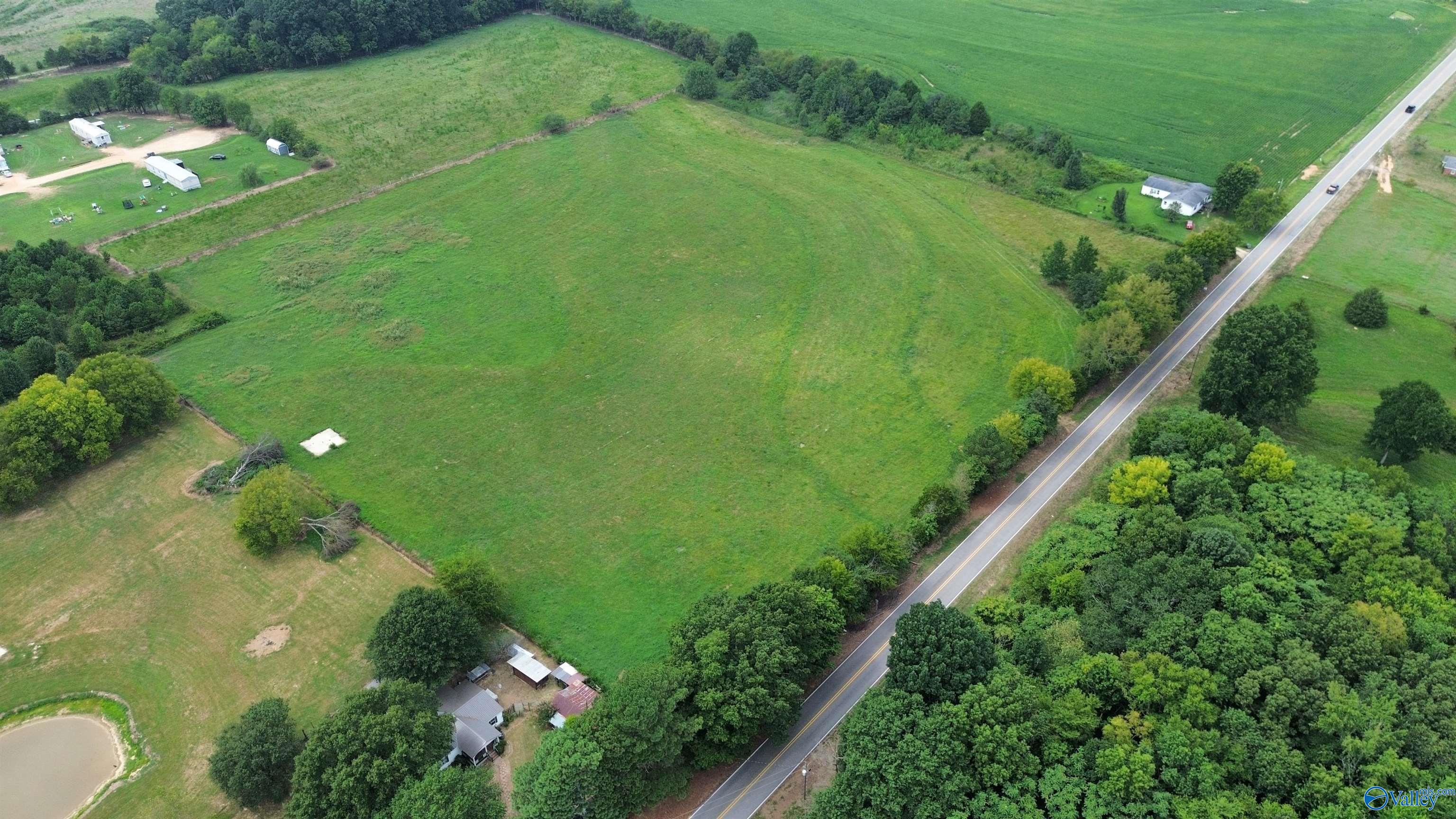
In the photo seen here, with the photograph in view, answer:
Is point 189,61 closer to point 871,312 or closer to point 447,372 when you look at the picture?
point 447,372

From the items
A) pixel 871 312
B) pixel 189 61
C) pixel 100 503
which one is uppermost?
pixel 189 61

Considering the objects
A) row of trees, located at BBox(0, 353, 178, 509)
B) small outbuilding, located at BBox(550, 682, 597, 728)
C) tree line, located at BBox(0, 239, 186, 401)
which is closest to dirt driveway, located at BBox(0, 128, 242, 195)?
tree line, located at BBox(0, 239, 186, 401)

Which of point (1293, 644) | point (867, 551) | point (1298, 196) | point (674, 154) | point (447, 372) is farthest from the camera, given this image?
point (674, 154)

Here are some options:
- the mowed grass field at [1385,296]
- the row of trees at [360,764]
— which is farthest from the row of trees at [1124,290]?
the row of trees at [360,764]

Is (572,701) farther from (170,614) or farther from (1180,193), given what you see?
(1180,193)

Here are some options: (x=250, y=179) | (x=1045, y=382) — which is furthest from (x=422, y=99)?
(x=1045, y=382)

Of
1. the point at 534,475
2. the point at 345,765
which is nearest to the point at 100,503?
the point at 534,475

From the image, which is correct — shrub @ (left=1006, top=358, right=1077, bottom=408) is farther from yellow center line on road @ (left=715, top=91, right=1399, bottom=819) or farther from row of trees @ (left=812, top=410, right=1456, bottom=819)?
row of trees @ (left=812, top=410, right=1456, bottom=819)
